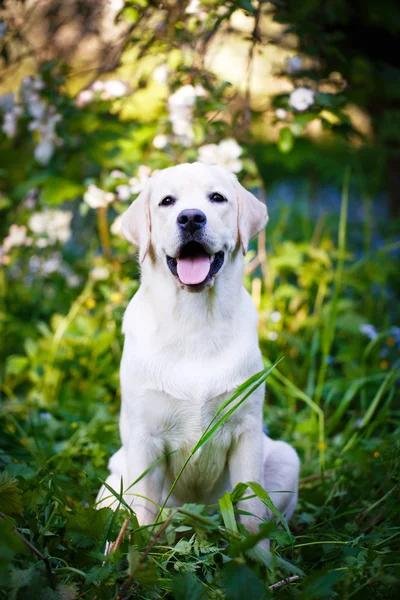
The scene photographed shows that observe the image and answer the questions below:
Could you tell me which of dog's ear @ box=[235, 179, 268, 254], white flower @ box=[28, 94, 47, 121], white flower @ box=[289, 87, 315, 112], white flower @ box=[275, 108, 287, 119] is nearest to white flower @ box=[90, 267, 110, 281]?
white flower @ box=[28, 94, 47, 121]

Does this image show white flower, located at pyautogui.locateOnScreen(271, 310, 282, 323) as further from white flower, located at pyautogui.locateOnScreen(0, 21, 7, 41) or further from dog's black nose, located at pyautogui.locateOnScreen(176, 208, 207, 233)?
white flower, located at pyautogui.locateOnScreen(0, 21, 7, 41)

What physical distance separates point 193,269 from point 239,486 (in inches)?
30.1

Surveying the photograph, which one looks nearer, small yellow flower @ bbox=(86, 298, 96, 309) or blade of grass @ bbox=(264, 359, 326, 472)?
blade of grass @ bbox=(264, 359, 326, 472)

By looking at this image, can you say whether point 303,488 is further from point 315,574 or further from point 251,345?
point 315,574

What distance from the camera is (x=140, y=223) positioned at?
7.55ft

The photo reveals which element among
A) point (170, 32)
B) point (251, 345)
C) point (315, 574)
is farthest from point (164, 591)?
point (170, 32)

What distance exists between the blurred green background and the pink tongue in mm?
784

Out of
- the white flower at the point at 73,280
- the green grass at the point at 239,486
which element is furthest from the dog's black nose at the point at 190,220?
the white flower at the point at 73,280

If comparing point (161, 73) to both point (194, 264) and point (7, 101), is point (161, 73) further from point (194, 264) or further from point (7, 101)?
point (194, 264)

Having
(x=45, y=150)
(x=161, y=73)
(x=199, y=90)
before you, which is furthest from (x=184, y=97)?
(x=45, y=150)

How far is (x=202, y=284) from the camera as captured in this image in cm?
209

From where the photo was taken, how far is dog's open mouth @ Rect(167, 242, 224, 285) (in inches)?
82.8

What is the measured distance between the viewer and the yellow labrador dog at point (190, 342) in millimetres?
2080

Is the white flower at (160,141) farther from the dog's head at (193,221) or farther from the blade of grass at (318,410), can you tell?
the blade of grass at (318,410)
